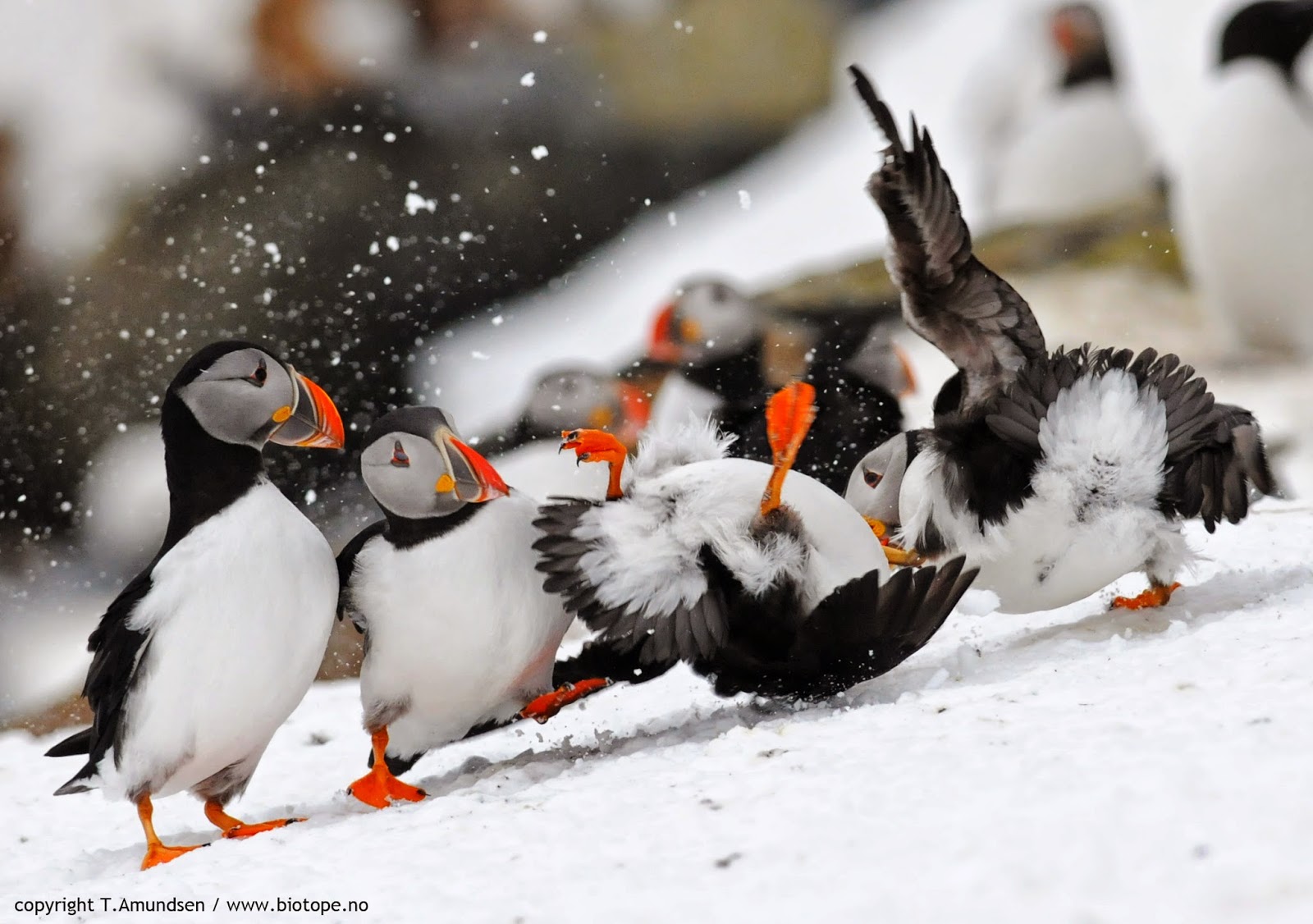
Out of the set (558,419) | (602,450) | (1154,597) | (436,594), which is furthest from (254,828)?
(558,419)

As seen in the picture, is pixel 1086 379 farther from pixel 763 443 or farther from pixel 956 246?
pixel 763 443

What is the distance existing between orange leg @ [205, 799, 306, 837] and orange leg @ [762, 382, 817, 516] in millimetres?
691

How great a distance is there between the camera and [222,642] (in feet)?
4.78

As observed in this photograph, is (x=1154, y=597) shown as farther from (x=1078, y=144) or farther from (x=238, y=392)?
(x=1078, y=144)

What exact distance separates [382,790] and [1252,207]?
12.3 feet

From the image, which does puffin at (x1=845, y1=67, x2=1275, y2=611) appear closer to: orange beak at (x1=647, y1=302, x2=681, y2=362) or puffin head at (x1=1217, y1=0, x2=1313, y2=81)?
orange beak at (x1=647, y1=302, x2=681, y2=362)

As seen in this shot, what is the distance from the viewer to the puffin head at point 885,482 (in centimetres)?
193

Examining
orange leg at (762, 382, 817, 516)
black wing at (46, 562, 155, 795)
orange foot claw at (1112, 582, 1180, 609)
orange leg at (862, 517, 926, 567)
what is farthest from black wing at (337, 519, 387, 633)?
orange foot claw at (1112, 582, 1180, 609)

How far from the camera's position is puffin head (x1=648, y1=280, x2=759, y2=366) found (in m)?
3.04

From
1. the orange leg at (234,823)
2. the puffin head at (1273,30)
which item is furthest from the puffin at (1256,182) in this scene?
the orange leg at (234,823)

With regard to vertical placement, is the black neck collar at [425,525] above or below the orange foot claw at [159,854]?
above

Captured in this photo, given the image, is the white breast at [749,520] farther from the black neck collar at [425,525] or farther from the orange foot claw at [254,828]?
the orange foot claw at [254,828]

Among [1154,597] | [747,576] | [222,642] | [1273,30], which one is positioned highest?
[1273,30]

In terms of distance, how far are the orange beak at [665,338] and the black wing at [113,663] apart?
5.75 ft
